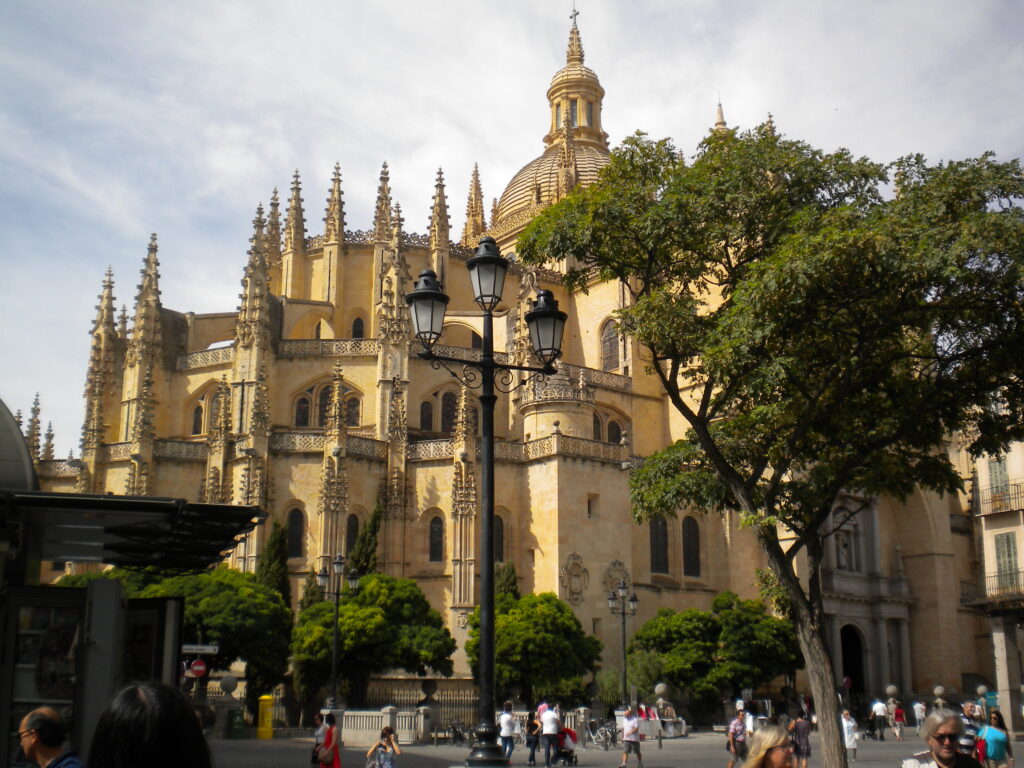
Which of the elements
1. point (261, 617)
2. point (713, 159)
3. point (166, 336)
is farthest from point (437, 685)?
point (713, 159)

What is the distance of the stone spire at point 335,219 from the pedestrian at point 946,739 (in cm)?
4900

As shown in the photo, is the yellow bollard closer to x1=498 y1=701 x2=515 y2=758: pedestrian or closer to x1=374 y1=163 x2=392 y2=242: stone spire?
x1=498 y1=701 x2=515 y2=758: pedestrian

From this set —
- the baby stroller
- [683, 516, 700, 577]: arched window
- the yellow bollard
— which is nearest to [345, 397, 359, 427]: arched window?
[683, 516, 700, 577]: arched window

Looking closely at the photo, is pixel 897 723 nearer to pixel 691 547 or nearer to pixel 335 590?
pixel 691 547

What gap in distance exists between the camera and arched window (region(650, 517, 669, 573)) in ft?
151

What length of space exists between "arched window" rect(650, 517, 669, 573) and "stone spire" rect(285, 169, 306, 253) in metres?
21.9

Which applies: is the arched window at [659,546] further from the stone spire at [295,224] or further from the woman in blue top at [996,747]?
the woman in blue top at [996,747]

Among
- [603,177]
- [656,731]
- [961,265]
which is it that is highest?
[603,177]

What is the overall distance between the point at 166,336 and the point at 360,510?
14436 mm

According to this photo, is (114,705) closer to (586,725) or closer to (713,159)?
(713,159)

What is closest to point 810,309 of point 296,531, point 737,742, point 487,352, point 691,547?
point 487,352

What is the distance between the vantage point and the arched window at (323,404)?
155ft

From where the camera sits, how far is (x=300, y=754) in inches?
1033

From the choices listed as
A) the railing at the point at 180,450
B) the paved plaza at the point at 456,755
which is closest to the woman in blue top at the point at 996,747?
the paved plaza at the point at 456,755
